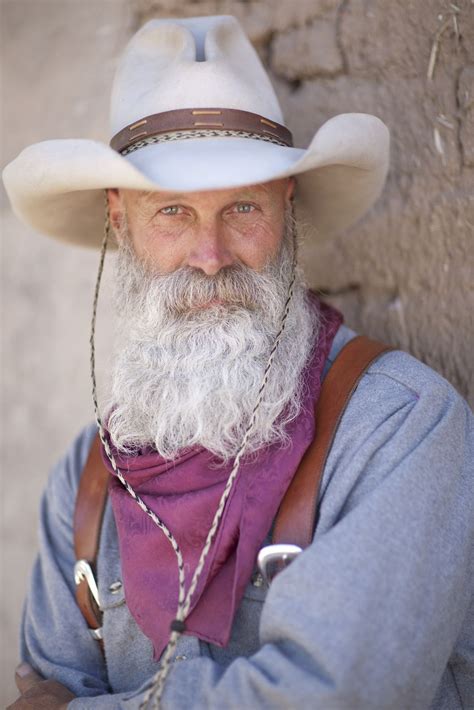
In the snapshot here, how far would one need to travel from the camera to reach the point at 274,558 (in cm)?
166

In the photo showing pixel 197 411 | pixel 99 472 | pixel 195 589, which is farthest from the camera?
pixel 99 472

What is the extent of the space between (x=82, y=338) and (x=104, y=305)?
0.59ft

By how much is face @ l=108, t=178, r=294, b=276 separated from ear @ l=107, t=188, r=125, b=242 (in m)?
0.05

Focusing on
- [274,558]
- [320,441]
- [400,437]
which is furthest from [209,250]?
[274,558]

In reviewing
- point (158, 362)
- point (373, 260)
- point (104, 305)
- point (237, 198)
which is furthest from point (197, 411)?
point (104, 305)

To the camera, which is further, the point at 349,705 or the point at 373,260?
the point at 373,260

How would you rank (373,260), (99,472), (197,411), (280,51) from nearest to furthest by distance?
(197,411)
(99,472)
(373,260)
(280,51)

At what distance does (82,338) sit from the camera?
3195 millimetres

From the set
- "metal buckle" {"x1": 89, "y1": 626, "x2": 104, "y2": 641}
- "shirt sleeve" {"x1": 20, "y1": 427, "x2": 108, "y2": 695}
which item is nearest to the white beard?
"shirt sleeve" {"x1": 20, "y1": 427, "x2": 108, "y2": 695}

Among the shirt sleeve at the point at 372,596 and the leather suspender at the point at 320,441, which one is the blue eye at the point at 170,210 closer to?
the leather suspender at the point at 320,441

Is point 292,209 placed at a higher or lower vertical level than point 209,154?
lower

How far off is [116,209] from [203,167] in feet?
1.57

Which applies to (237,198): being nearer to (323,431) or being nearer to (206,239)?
(206,239)

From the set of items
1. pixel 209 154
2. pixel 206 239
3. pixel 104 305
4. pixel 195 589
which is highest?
pixel 209 154
